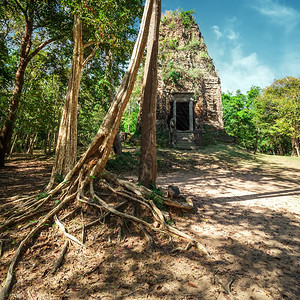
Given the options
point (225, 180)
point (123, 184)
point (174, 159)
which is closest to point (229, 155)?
point (174, 159)

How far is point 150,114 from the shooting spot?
14.6ft

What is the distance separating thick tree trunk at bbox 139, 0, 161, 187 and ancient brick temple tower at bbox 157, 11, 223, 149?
10.2 metres

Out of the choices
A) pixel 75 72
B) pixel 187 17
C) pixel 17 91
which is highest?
pixel 187 17

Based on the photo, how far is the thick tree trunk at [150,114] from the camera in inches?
175

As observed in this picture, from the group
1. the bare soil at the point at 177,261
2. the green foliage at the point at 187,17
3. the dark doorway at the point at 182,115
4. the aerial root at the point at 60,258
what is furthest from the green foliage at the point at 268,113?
the aerial root at the point at 60,258

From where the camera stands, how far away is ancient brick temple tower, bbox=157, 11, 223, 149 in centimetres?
1619

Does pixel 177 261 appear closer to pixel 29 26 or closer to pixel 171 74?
pixel 29 26

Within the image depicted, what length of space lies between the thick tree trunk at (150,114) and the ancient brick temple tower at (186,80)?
1017cm

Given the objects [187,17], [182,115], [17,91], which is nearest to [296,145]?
[182,115]

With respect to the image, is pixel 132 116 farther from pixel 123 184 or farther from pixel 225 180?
pixel 123 184

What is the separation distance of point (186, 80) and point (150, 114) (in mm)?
14214

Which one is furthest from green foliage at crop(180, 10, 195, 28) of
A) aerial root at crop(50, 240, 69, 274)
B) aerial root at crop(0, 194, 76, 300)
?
aerial root at crop(50, 240, 69, 274)

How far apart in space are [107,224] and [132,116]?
3018cm

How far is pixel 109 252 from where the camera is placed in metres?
2.57
